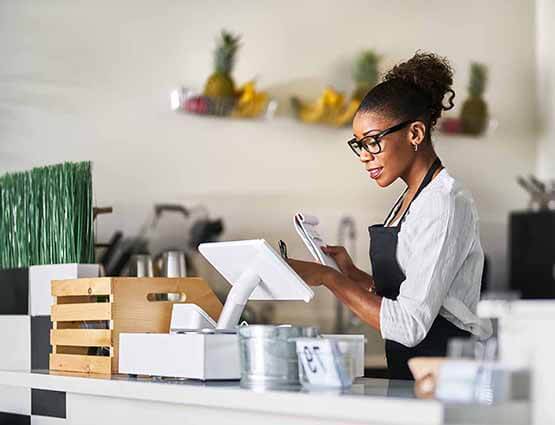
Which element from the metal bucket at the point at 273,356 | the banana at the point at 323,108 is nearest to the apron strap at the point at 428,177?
the metal bucket at the point at 273,356

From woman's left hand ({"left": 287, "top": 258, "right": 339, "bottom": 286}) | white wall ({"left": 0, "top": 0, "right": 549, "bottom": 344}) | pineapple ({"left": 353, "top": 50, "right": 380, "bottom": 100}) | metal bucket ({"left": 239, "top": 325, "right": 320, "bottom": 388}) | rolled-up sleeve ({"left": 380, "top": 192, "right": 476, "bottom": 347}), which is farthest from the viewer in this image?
pineapple ({"left": 353, "top": 50, "right": 380, "bottom": 100})

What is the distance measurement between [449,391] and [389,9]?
4.03 m

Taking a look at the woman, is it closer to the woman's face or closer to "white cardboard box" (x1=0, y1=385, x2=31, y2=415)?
the woman's face

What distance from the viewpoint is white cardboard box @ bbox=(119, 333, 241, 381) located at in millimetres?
2230

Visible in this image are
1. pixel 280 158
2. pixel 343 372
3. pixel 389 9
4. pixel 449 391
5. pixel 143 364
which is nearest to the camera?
pixel 449 391

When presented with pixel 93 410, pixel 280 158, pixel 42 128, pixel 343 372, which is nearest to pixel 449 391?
pixel 343 372

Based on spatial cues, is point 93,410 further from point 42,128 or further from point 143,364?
point 42,128

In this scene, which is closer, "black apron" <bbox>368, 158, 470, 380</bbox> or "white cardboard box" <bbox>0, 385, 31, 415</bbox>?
"black apron" <bbox>368, 158, 470, 380</bbox>

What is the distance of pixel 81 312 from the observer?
103 inches

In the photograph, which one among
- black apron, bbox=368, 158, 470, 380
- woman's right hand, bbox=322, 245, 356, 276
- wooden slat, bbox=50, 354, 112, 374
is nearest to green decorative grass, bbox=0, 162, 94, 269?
wooden slat, bbox=50, 354, 112, 374

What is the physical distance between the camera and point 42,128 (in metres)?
4.32

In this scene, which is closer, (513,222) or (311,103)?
(311,103)

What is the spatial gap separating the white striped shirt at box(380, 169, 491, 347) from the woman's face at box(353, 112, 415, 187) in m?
0.09

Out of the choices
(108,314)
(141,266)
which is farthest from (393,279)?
(141,266)
